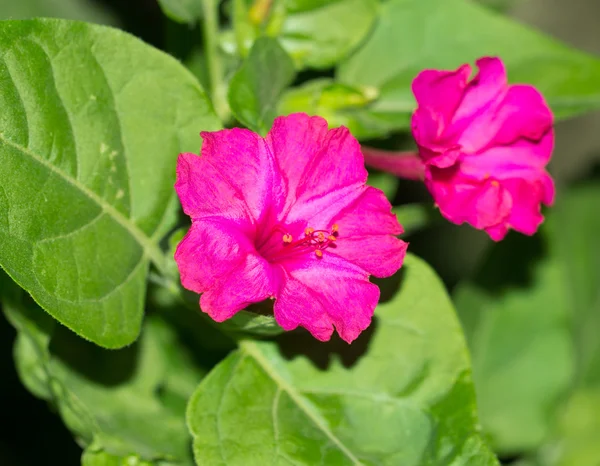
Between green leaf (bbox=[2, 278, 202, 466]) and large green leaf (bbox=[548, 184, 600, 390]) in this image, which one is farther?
large green leaf (bbox=[548, 184, 600, 390])

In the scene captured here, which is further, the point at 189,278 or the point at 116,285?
the point at 116,285

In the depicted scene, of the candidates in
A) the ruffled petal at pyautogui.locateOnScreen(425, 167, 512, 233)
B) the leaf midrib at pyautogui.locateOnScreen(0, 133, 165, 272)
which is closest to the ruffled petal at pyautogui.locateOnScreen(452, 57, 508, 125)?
the ruffled petal at pyautogui.locateOnScreen(425, 167, 512, 233)

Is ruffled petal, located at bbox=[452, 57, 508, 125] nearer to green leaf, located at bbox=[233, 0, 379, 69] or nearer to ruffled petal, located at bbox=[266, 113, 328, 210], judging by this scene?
ruffled petal, located at bbox=[266, 113, 328, 210]

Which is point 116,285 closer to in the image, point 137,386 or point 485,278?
point 137,386

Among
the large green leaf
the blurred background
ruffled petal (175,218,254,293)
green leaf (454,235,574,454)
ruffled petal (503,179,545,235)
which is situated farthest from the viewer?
the large green leaf

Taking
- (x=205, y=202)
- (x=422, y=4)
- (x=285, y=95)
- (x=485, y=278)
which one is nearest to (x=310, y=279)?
(x=205, y=202)

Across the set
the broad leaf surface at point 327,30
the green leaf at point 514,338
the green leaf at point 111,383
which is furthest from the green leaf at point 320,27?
the green leaf at point 514,338

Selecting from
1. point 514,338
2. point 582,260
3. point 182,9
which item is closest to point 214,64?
point 182,9
